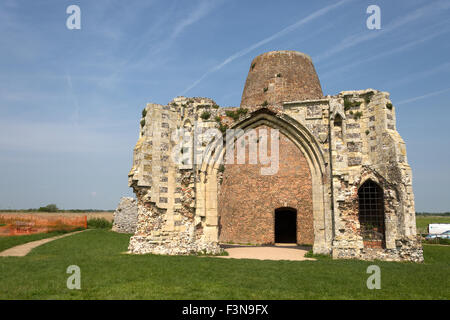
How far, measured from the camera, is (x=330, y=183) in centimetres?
1111

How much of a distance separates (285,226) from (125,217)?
10714 millimetres

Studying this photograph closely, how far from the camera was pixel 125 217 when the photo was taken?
2267 centimetres

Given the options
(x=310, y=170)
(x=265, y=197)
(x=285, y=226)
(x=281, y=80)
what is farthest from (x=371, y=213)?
(x=281, y=80)

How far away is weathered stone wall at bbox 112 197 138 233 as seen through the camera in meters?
22.5

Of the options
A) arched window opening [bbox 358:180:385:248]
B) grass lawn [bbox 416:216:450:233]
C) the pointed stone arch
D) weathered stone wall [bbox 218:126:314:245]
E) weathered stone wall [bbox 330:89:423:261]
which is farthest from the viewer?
grass lawn [bbox 416:216:450:233]

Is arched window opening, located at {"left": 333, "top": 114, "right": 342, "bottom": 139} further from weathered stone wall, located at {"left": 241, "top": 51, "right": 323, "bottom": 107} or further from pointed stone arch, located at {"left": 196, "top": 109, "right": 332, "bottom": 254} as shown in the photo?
weathered stone wall, located at {"left": 241, "top": 51, "right": 323, "bottom": 107}

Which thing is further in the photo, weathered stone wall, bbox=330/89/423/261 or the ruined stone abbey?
→ the ruined stone abbey

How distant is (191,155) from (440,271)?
810 centimetres

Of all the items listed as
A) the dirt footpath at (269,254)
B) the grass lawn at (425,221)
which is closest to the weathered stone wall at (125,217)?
the dirt footpath at (269,254)

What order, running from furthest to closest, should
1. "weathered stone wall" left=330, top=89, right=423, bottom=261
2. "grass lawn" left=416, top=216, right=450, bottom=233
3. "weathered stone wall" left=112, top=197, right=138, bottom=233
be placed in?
"grass lawn" left=416, top=216, right=450, bottom=233
"weathered stone wall" left=112, top=197, right=138, bottom=233
"weathered stone wall" left=330, top=89, right=423, bottom=261

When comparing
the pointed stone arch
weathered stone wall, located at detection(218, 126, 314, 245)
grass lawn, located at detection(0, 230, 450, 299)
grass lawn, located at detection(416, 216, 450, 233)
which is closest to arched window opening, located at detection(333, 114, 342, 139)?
the pointed stone arch

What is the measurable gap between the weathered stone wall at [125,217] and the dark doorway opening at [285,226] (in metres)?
9.52

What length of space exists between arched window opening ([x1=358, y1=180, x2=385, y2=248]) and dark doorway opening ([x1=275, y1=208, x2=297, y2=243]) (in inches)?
341

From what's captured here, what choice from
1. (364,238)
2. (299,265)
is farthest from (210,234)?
(364,238)
